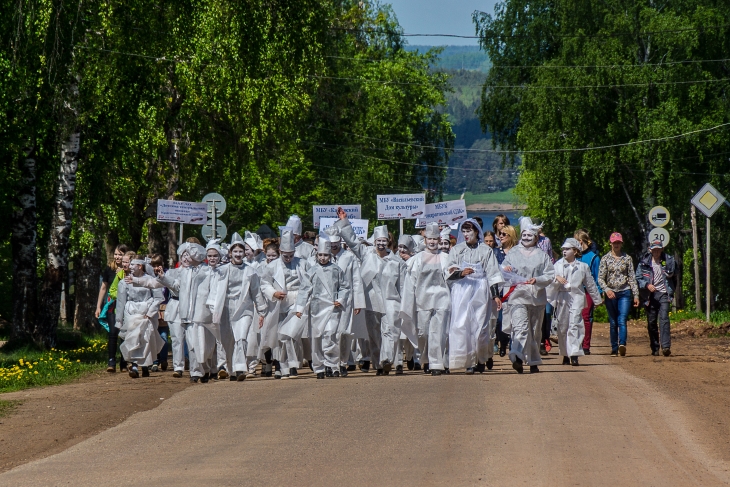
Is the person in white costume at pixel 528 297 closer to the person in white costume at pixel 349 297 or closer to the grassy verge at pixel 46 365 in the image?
the person in white costume at pixel 349 297

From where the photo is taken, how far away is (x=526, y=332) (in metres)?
16.4

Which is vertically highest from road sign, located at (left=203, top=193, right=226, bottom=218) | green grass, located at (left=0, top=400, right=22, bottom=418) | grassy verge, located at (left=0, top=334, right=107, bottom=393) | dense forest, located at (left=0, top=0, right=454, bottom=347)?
dense forest, located at (left=0, top=0, right=454, bottom=347)

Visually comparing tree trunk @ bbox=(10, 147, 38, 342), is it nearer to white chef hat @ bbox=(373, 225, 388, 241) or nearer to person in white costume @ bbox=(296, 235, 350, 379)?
white chef hat @ bbox=(373, 225, 388, 241)

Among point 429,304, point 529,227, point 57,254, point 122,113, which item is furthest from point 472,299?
point 57,254

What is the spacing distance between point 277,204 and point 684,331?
92.0ft

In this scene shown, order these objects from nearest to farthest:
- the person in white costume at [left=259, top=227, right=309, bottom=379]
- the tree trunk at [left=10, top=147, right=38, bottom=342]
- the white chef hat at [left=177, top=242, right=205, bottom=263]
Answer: the person in white costume at [left=259, top=227, right=309, bottom=379]
the white chef hat at [left=177, top=242, right=205, bottom=263]
the tree trunk at [left=10, top=147, right=38, bottom=342]

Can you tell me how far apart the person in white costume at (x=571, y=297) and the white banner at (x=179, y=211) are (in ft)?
30.3

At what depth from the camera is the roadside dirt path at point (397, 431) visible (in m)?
8.91

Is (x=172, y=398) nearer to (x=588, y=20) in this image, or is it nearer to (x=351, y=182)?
(x=588, y=20)

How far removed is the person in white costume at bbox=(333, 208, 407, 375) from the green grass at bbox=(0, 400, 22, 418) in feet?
15.9

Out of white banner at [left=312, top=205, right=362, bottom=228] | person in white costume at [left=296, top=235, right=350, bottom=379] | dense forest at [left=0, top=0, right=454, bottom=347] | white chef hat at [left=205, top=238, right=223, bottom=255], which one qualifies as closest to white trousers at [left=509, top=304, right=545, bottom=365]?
person in white costume at [left=296, top=235, right=350, bottom=379]

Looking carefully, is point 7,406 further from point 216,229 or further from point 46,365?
point 216,229

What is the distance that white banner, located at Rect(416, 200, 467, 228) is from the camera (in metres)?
26.5

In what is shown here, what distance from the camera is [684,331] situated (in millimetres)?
27156
